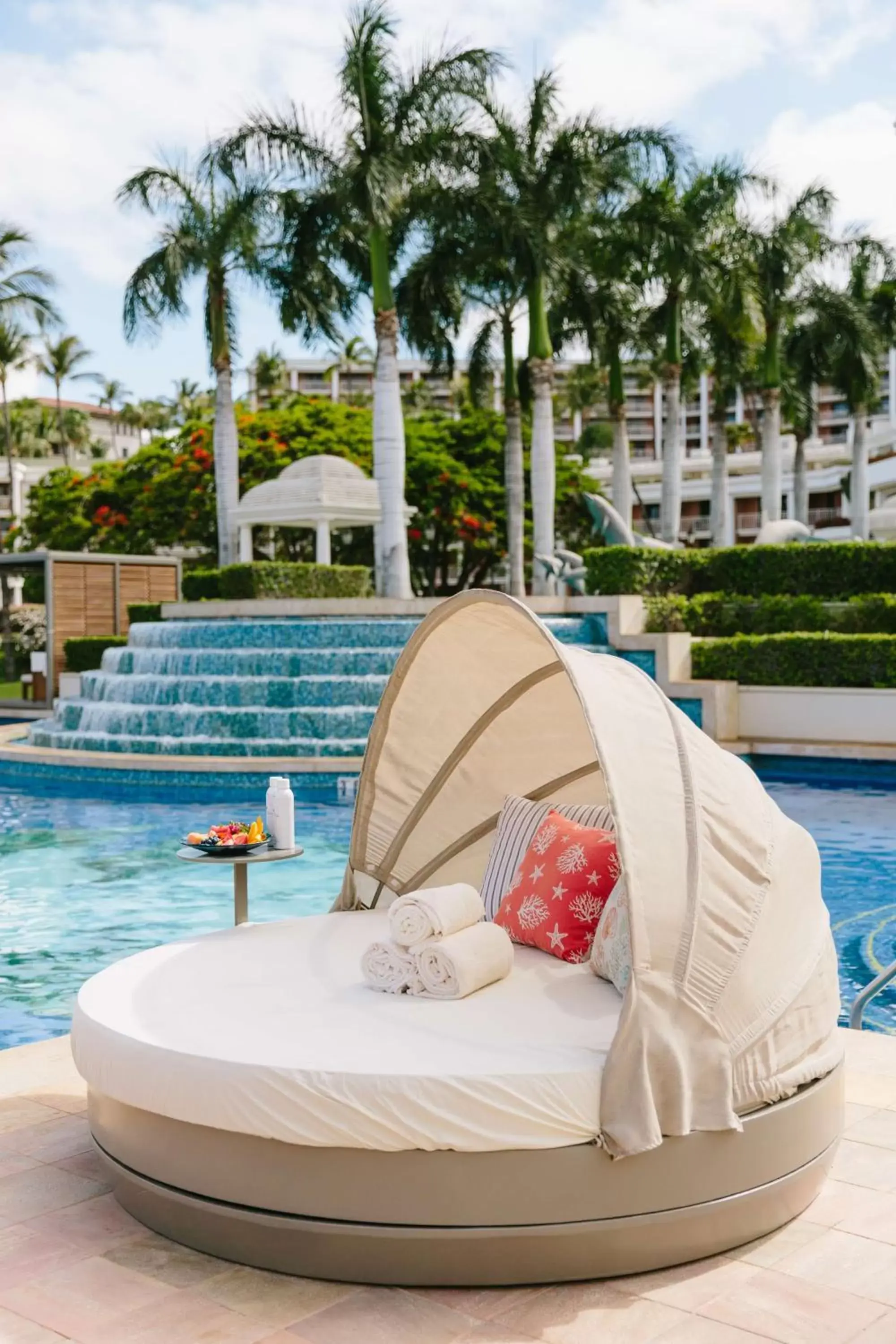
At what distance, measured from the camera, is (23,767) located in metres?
16.9

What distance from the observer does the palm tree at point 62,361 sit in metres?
57.5

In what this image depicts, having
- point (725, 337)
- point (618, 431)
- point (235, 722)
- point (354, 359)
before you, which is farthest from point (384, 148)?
point (354, 359)

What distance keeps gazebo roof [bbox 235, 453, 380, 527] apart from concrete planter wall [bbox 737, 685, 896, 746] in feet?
34.6

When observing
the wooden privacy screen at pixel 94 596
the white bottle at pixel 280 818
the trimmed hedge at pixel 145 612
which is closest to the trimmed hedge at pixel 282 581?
the trimmed hedge at pixel 145 612

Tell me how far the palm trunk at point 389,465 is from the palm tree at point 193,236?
3655 mm

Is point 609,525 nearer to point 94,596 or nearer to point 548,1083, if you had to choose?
point 94,596

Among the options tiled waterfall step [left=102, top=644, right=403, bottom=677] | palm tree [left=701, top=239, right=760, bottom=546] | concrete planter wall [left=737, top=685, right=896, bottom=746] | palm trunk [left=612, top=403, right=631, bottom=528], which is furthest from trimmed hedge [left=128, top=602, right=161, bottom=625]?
palm tree [left=701, top=239, right=760, bottom=546]

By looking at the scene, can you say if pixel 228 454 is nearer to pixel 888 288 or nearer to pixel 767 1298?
pixel 888 288

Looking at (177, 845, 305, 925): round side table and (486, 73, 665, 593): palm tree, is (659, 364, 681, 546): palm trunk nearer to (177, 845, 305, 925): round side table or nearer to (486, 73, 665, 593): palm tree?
(486, 73, 665, 593): palm tree

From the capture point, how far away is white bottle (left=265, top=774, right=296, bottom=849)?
5.91 m

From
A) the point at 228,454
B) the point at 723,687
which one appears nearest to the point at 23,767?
the point at 723,687

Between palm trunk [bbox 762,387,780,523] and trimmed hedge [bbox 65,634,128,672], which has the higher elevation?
palm trunk [bbox 762,387,780,523]

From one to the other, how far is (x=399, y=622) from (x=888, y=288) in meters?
20.8

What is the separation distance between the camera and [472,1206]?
3469 millimetres
